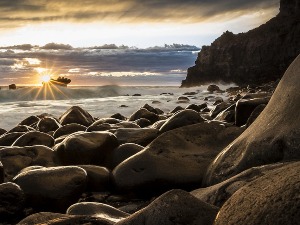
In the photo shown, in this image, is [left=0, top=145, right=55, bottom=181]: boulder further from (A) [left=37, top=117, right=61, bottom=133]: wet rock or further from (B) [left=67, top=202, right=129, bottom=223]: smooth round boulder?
(A) [left=37, top=117, right=61, bottom=133]: wet rock

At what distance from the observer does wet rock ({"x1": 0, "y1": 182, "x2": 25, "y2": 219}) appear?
350 cm

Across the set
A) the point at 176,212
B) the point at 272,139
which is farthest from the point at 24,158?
the point at 176,212

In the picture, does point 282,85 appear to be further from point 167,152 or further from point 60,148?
point 60,148

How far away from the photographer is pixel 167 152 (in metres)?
4.21

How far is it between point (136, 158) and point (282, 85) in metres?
1.38

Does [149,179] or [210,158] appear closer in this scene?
[149,179]

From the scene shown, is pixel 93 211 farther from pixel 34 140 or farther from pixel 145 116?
pixel 145 116

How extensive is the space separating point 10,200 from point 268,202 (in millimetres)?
2438

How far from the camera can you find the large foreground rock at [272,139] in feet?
10.1

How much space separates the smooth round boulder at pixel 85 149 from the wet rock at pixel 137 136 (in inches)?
18.4

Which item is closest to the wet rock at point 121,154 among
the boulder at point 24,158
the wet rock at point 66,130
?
the boulder at point 24,158

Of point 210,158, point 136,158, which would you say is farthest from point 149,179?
point 210,158

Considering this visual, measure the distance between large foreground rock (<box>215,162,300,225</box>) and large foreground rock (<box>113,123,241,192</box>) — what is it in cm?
202

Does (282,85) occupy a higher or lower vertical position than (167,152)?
higher
